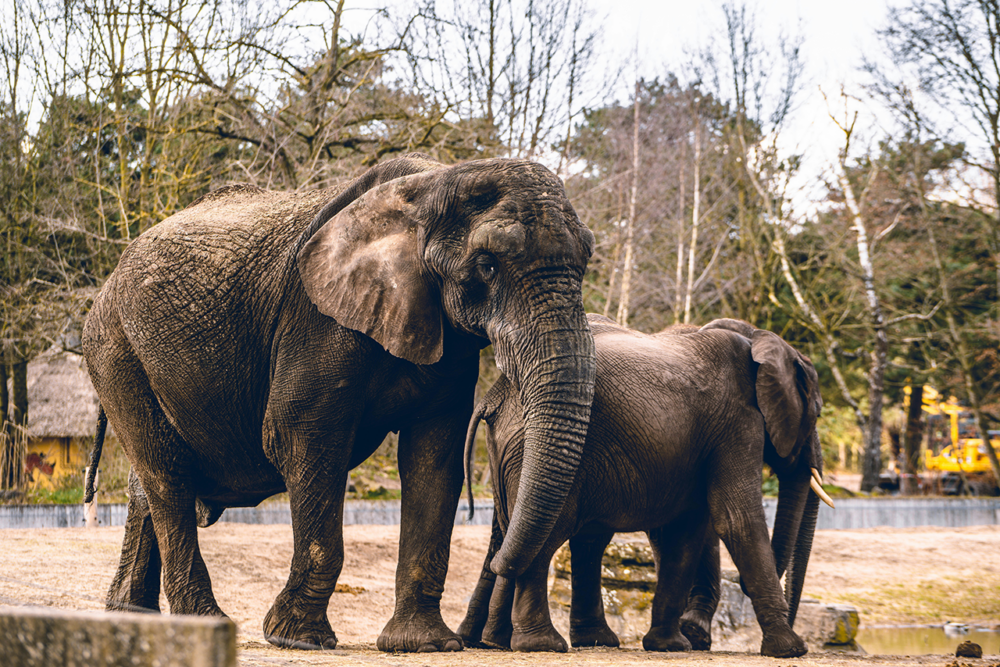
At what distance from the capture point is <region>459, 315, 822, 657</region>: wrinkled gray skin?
721 cm

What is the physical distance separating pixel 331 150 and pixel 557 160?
4529mm

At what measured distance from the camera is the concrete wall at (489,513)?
47.6 ft

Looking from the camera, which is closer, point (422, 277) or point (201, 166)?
point (422, 277)

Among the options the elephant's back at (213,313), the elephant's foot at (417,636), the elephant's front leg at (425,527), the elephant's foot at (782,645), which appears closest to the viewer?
the elephant's foot at (417,636)

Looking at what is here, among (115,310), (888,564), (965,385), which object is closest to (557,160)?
(888,564)

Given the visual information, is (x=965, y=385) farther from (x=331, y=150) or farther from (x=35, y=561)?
(x=35, y=561)

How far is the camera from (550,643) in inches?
275

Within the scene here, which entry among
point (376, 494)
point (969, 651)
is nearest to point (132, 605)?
point (969, 651)

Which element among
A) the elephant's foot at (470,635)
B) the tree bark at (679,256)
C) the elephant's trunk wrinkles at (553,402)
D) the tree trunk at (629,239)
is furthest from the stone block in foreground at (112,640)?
the tree bark at (679,256)

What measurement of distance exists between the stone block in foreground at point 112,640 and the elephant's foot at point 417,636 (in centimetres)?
437

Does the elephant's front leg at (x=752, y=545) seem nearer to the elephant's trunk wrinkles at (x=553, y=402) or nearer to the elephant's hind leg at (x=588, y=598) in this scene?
the elephant's hind leg at (x=588, y=598)

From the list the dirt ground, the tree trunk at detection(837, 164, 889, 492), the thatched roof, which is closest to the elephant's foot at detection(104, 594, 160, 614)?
the dirt ground

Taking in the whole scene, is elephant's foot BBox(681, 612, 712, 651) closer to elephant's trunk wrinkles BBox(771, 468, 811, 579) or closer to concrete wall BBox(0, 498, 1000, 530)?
elephant's trunk wrinkles BBox(771, 468, 811, 579)

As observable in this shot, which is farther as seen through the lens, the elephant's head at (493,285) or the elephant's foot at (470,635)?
the elephant's foot at (470,635)
